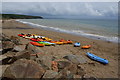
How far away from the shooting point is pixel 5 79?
369cm

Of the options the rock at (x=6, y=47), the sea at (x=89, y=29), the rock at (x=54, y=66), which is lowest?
the rock at (x=54, y=66)

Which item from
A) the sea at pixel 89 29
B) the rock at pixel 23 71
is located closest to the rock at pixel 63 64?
the rock at pixel 23 71

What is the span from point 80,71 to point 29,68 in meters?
2.40

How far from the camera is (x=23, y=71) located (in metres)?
3.71

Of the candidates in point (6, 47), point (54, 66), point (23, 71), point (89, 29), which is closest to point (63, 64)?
point (54, 66)

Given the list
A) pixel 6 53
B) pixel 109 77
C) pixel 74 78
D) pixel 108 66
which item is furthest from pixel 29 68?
pixel 108 66

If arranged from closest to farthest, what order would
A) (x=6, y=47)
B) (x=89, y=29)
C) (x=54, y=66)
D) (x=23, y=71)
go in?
(x=23, y=71) → (x=54, y=66) → (x=6, y=47) → (x=89, y=29)

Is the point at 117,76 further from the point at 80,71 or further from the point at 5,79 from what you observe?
the point at 5,79

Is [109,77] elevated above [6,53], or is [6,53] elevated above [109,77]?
[6,53]

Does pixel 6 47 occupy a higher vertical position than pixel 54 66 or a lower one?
higher

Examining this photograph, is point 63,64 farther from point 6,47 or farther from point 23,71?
point 6,47

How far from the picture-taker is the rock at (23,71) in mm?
3598

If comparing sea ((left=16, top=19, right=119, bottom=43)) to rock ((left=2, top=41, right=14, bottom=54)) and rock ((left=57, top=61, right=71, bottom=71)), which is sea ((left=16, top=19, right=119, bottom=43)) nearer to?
rock ((left=57, top=61, right=71, bottom=71))

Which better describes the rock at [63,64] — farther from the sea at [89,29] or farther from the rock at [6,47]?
the sea at [89,29]
